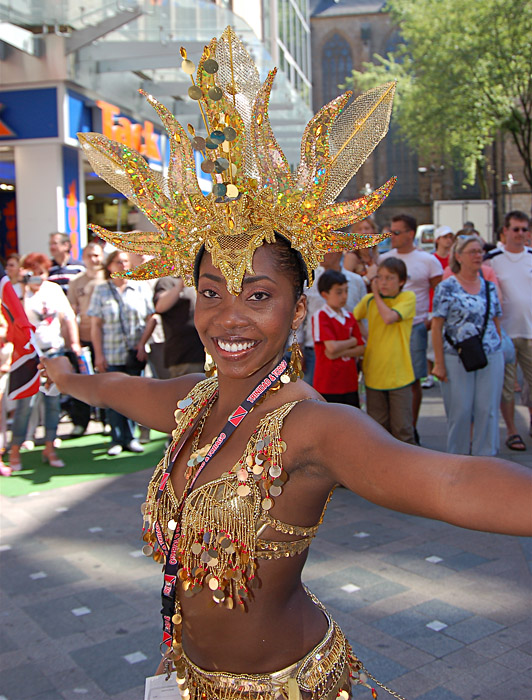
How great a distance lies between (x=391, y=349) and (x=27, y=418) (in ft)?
11.0

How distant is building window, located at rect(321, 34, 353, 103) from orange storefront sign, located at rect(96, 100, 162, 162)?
139 ft

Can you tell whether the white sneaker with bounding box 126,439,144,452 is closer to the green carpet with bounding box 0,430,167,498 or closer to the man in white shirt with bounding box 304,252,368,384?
the green carpet with bounding box 0,430,167,498

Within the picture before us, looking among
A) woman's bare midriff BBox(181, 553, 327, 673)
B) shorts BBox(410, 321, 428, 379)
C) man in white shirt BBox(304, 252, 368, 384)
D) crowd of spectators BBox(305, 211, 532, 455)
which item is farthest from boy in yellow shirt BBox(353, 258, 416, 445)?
woman's bare midriff BBox(181, 553, 327, 673)

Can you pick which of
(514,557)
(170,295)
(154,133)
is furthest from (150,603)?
(154,133)

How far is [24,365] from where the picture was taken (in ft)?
10.2

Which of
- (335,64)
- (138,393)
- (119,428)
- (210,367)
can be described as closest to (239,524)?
(210,367)

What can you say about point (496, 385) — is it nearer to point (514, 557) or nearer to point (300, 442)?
point (514, 557)

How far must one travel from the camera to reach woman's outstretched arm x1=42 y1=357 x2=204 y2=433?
224 cm

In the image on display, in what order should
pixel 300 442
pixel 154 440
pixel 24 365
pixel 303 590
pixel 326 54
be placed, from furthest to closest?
pixel 326 54 → pixel 154 440 → pixel 24 365 → pixel 303 590 → pixel 300 442

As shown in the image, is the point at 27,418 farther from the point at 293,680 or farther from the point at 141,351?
the point at 293,680

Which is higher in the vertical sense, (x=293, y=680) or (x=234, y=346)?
(x=234, y=346)

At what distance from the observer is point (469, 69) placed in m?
26.4

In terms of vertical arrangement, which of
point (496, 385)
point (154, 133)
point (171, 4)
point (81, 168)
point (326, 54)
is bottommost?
point (496, 385)

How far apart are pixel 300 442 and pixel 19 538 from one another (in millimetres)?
3904
